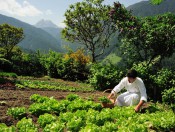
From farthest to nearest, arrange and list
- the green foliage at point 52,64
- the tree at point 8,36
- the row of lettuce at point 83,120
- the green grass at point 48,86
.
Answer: the tree at point 8,36
the green foliage at point 52,64
the green grass at point 48,86
the row of lettuce at point 83,120

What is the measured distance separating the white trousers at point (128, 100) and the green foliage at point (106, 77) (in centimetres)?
785

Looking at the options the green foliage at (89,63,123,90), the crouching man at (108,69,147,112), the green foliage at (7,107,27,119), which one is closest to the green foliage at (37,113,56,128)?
the green foliage at (7,107,27,119)

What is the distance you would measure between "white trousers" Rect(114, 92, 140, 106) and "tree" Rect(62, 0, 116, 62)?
2187 cm

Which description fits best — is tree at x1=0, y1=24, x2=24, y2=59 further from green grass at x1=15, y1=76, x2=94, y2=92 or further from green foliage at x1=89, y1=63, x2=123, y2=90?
green foliage at x1=89, y1=63, x2=123, y2=90

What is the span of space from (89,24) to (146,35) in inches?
579

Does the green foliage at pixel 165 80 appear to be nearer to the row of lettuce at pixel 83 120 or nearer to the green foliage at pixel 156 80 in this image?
the green foliage at pixel 156 80

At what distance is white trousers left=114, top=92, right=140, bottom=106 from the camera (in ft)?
31.5

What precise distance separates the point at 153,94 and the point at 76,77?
38.0ft

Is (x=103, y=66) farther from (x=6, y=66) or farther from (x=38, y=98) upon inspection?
(x=6, y=66)

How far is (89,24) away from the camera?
1304 inches

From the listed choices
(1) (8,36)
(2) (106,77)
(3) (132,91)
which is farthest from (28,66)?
(1) (8,36)

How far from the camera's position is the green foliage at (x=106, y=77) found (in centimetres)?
1805

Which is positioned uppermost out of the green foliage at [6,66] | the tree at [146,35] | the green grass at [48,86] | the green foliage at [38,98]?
the tree at [146,35]

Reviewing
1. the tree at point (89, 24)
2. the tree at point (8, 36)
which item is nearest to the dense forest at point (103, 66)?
the tree at point (89, 24)
